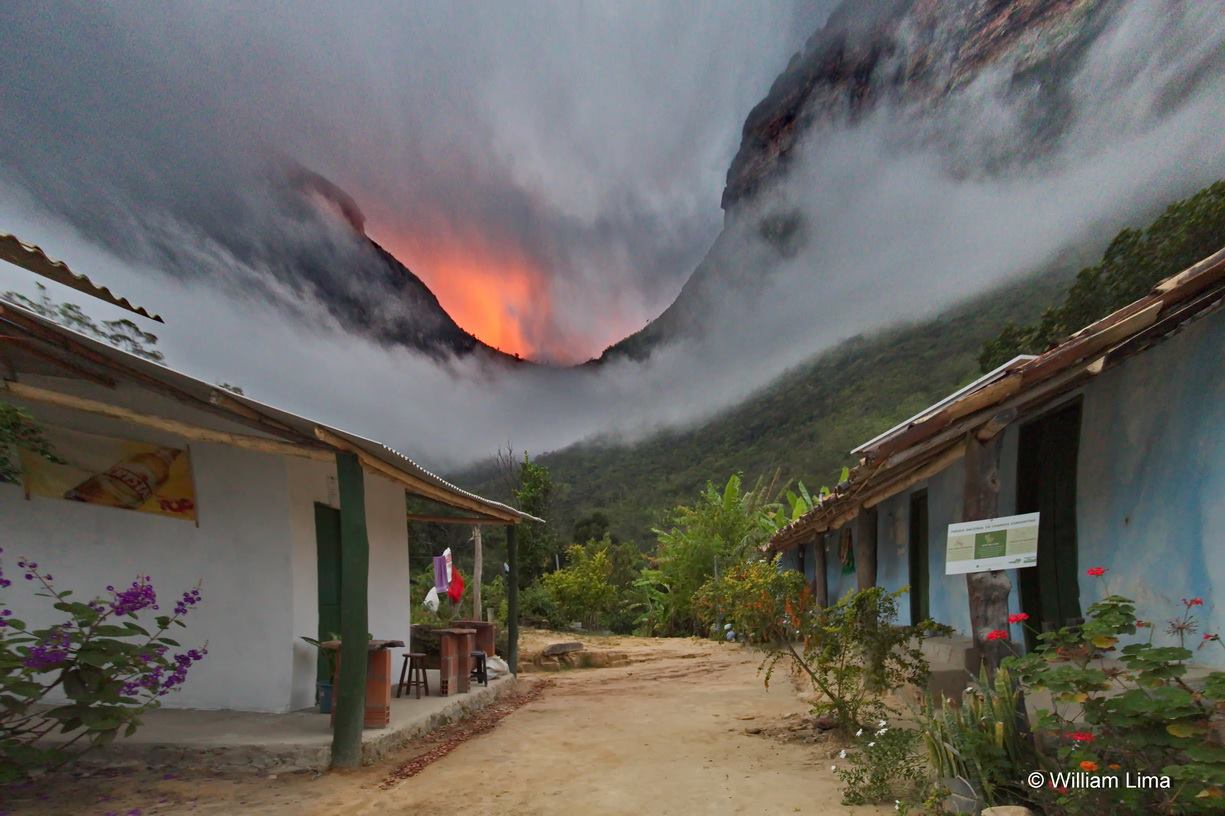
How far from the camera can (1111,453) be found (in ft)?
15.3

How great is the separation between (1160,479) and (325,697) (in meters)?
6.93

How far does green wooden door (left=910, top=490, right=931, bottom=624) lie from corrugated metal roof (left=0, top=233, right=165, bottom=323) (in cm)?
840

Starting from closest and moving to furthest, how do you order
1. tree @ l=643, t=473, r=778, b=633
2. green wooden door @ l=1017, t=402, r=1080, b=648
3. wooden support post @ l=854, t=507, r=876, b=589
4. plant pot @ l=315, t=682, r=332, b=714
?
1. green wooden door @ l=1017, t=402, r=1080, b=648
2. plant pot @ l=315, t=682, r=332, b=714
3. wooden support post @ l=854, t=507, r=876, b=589
4. tree @ l=643, t=473, r=778, b=633

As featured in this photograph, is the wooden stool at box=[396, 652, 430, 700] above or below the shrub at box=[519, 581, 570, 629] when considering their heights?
above

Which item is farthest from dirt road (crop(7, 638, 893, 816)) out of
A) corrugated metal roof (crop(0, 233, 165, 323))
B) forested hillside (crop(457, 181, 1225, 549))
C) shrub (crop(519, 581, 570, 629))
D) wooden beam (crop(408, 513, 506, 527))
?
forested hillside (crop(457, 181, 1225, 549))

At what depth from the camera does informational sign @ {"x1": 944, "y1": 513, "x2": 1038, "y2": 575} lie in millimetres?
3494

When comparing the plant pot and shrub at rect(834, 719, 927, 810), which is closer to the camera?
shrub at rect(834, 719, 927, 810)

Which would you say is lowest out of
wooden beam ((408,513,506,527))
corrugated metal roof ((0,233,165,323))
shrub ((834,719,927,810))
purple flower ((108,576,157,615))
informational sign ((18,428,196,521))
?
shrub ((834,719,927,810))

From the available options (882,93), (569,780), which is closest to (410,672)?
(569,780)

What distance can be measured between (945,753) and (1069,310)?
59.1 ft

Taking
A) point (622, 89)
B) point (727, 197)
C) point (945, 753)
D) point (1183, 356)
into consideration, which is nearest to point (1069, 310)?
point (1183, 356)

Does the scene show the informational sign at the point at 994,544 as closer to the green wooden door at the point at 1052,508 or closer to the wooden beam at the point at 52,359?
the green wooden door at the point at 1052,508

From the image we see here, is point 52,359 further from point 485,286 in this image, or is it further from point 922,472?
point 485,286

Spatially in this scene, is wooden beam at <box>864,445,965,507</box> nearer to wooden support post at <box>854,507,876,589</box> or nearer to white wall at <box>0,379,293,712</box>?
wooden support post at <box>854,507,876,589</box>
